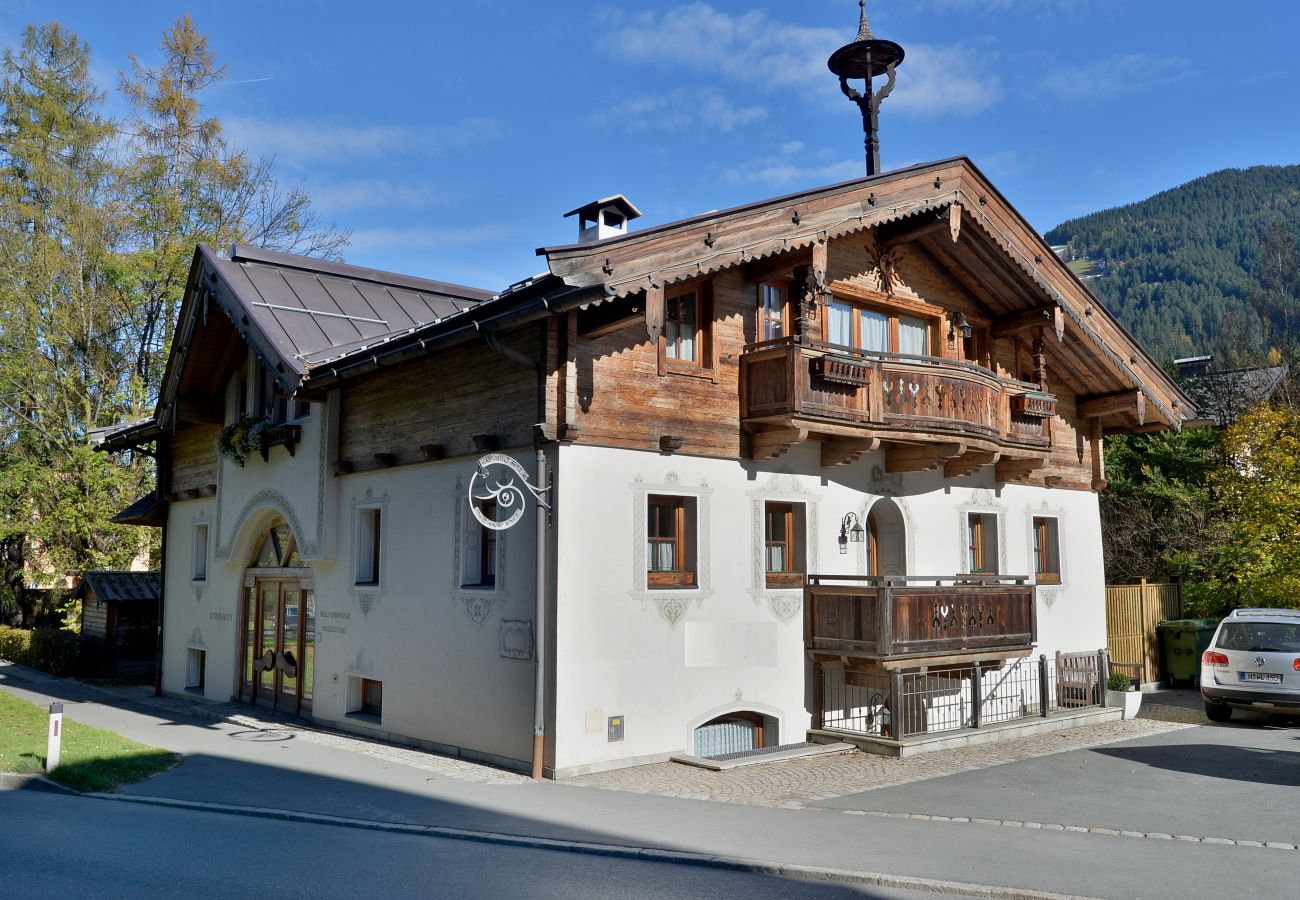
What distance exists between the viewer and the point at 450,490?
14227mm

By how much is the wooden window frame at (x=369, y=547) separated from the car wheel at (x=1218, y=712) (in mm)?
13444

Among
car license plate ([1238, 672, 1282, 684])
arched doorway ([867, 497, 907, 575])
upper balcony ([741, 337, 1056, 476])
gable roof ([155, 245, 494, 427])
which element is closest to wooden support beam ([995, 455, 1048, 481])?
upper balcony ([741, 337, 1056, 476])

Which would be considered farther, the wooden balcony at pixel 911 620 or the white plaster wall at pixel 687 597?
the wooden balcony at pixel 911 620

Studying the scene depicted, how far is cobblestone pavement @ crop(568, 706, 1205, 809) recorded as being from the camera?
453 inches

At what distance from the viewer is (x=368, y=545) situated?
16.2m

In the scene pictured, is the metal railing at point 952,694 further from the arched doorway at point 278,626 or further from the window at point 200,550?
the window at point 200,550

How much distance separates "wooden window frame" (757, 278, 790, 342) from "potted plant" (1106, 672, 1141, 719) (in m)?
8.67

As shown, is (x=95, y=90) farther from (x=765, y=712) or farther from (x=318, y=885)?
(x=318, y=885)

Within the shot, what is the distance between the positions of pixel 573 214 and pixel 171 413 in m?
9.10

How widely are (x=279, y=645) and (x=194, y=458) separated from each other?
536cm

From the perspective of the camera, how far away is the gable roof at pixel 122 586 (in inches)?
923

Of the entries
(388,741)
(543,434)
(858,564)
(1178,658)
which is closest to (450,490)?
(543,434)

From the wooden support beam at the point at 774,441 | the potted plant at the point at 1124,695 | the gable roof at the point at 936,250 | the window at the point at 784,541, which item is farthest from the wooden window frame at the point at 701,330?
the potted plant at the point at 1124,695

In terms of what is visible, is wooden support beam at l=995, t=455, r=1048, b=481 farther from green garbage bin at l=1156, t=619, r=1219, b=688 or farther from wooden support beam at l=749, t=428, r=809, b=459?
green garbage bin at l=1156, t=619, r=1219, b=688
